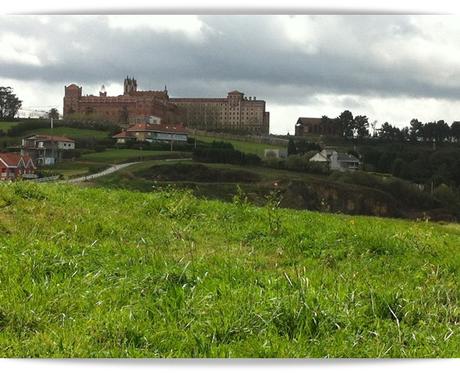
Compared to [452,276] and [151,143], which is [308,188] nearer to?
[151,143]

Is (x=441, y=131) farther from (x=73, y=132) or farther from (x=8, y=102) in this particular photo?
(x=8, y=102)

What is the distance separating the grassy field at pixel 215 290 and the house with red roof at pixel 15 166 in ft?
12.8

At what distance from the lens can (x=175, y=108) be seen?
12.2 meters

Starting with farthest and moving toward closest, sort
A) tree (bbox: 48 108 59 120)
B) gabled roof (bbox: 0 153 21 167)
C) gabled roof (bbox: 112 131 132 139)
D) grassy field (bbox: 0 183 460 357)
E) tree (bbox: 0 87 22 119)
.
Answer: gabled roof (bbox: 112 131 132 139)
gabled roof (bbox: 0 153 21 167)
tree (bbox: 48 108 59 120)
tree (bbox: 0 87 22 119)
grassy field (bbox: 0 183 460 357)

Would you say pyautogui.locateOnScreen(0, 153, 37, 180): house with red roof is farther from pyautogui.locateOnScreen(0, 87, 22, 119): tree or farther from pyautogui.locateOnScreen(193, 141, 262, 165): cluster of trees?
pyautogui.locateOnScreen(193, 141, 262, 165): cluster of trees

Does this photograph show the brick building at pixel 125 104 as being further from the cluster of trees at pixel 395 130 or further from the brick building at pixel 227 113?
the cluster of trees at pixel 395 130

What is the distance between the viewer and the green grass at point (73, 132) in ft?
42.0

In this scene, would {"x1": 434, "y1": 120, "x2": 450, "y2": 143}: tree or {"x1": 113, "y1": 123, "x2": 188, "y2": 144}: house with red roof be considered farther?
{"x1": 113, "y1": 123, "x2": 188, "y2": 144}: house with red roof

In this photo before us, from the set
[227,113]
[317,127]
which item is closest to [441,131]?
[317,127]

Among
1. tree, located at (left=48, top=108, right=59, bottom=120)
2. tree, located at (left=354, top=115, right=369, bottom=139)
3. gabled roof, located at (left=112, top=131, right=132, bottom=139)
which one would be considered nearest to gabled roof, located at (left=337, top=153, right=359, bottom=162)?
tree, located at (left=354, top=115, right=369, bottom=139)

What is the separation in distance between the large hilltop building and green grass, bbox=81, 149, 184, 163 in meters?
0.74

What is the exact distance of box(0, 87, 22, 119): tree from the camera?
1113 cm

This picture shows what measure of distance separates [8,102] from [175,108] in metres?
3.23

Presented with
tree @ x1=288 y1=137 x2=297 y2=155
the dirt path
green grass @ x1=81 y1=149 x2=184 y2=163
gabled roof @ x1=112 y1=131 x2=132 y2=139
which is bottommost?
the dirt path
